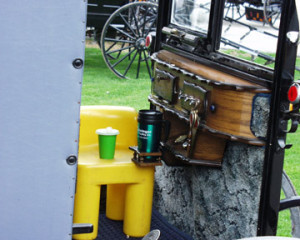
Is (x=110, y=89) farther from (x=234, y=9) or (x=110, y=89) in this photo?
(x=234, y=9)

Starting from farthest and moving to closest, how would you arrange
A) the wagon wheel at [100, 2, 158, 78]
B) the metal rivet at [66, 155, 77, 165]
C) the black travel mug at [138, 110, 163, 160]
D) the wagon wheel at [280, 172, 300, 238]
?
the wagon wheel at [100, 2, 158, 78], the black travel mug at [138, 110, 163, 160], the wagon wheel at [280, 172, 300, 238], the metal rivet at [66, 155, 77, 165]

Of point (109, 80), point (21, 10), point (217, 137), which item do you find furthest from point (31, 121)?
point (109, 80)

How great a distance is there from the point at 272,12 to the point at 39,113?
1014 mm

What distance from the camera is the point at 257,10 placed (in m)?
2.42

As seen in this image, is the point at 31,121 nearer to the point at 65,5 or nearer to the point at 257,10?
the point at 65,5

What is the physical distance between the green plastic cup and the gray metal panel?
37.0 inches

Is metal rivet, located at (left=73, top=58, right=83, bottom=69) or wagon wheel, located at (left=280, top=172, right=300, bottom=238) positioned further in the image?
wagon wheel, located at (left=280, top=172, right=300, bottom=238)

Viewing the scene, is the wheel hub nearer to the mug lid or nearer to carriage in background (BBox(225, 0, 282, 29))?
the mug lid

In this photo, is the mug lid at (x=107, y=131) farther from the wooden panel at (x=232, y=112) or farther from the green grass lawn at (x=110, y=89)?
the green grass lawn at (x=110, y=89)

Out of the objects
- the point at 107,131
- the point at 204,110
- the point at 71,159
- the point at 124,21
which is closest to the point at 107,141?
the point at 107,131

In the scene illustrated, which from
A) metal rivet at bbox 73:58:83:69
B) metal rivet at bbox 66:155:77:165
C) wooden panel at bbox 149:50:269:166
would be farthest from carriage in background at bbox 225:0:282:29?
metal rivet at bbox 66:155:77:165

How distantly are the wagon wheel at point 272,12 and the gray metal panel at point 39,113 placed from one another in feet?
2.55

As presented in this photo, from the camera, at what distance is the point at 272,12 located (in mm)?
2293

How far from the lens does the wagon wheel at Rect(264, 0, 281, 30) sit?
2221 mm
